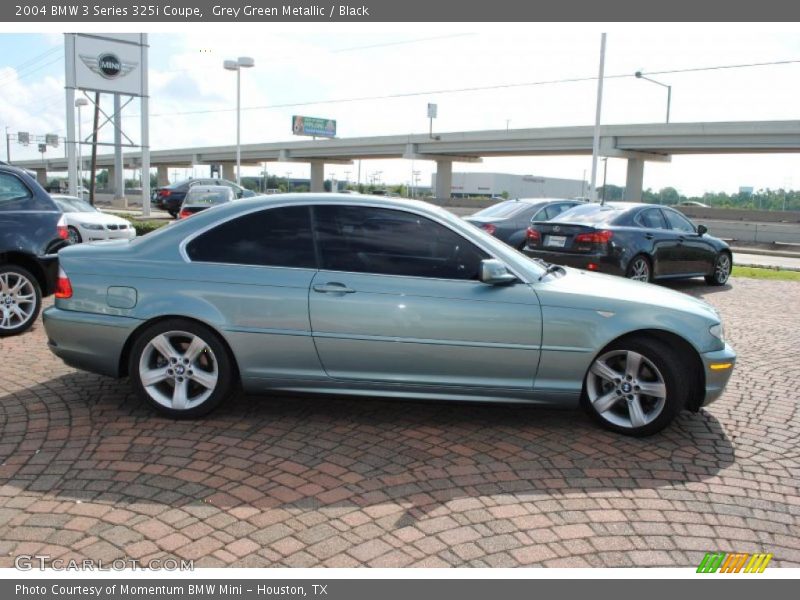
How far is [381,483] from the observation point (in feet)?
12.9

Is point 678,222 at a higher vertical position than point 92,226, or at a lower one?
higher

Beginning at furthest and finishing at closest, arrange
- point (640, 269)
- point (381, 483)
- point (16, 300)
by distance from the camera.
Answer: point (640, 269), point (16, 300), point (381, 483)

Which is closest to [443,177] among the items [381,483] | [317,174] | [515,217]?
[317,174]

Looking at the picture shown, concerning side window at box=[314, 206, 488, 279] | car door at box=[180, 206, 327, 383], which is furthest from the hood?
car door at box=[180, 206, 327, 383]

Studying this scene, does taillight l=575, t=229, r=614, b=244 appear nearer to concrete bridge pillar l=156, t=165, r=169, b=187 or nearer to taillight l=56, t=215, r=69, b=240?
taillight l=56, t=215, r=69, b=240

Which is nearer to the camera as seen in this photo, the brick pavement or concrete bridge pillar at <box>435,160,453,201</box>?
the brick pavement

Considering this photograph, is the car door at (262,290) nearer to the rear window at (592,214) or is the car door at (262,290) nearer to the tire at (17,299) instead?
the tire at (17,299)

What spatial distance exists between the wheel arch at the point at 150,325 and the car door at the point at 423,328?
0.64 m

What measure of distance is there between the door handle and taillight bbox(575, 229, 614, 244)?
6928 millimetres

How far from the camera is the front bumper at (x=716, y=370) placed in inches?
188

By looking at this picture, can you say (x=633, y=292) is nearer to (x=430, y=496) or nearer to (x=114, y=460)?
(x=430, y=496)

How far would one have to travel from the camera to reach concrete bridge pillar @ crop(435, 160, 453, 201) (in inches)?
2724

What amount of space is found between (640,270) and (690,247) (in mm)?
1855

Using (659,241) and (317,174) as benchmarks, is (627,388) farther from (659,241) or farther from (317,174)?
(317,174)
